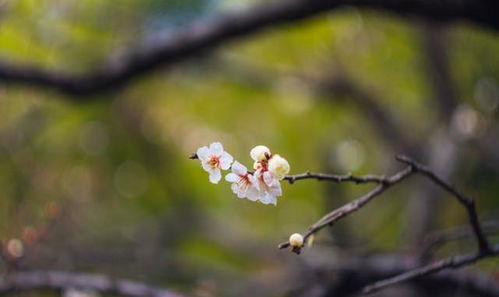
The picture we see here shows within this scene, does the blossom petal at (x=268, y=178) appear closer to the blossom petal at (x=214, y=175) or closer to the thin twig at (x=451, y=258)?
the blossom petal at (x=214, y=175)

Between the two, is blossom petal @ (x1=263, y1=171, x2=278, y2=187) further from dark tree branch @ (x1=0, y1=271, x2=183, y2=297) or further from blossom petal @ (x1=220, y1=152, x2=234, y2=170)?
dark tree branch @ (x1=0, y1=271, x2=183, y2=297)

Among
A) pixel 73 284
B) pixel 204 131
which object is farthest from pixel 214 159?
pixel 204 131

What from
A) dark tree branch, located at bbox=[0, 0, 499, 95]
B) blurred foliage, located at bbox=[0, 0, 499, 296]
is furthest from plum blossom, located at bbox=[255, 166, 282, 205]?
blurred foliage, located at bbox=[0, 0, 499, 296]

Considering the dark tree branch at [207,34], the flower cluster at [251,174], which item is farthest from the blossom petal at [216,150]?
the dark tree branch at [207,34]

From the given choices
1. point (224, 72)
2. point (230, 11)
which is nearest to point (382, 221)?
point (224, 72)

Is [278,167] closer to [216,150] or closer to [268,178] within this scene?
[268,178]

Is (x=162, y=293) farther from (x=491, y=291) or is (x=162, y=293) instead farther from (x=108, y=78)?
(x=108, y=78)
